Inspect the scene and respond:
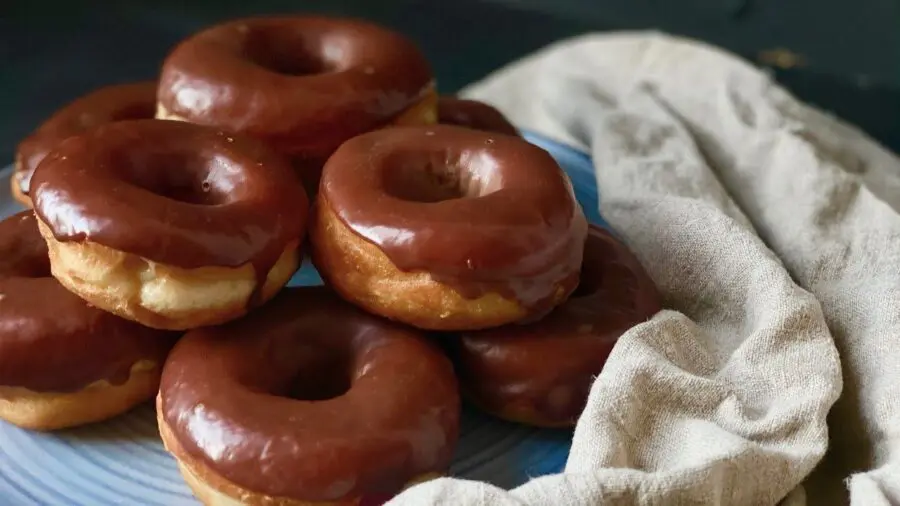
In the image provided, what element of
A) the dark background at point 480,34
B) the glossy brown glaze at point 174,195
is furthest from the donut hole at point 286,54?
the dark background at point 480,34

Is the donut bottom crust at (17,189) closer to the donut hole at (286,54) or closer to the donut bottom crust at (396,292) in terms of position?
the donut hole at (286,54)

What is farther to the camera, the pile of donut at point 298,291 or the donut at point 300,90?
the donut at point 300,90

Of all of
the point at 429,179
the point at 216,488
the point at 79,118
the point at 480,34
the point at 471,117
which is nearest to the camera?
the point at 216,488

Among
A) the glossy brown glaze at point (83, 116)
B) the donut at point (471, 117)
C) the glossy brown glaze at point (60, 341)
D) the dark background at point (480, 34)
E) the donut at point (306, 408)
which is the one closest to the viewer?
the donut at point (306, 408)

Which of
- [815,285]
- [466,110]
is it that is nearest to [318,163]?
[466,110]

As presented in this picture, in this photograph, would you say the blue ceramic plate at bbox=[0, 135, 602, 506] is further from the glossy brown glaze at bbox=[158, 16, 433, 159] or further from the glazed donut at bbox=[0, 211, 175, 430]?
the glossy brown glaze at bbox=[158, 16, 433, 159]

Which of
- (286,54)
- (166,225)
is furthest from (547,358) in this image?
(286,54)

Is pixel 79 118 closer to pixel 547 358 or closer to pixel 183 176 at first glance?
pixel 183 176
